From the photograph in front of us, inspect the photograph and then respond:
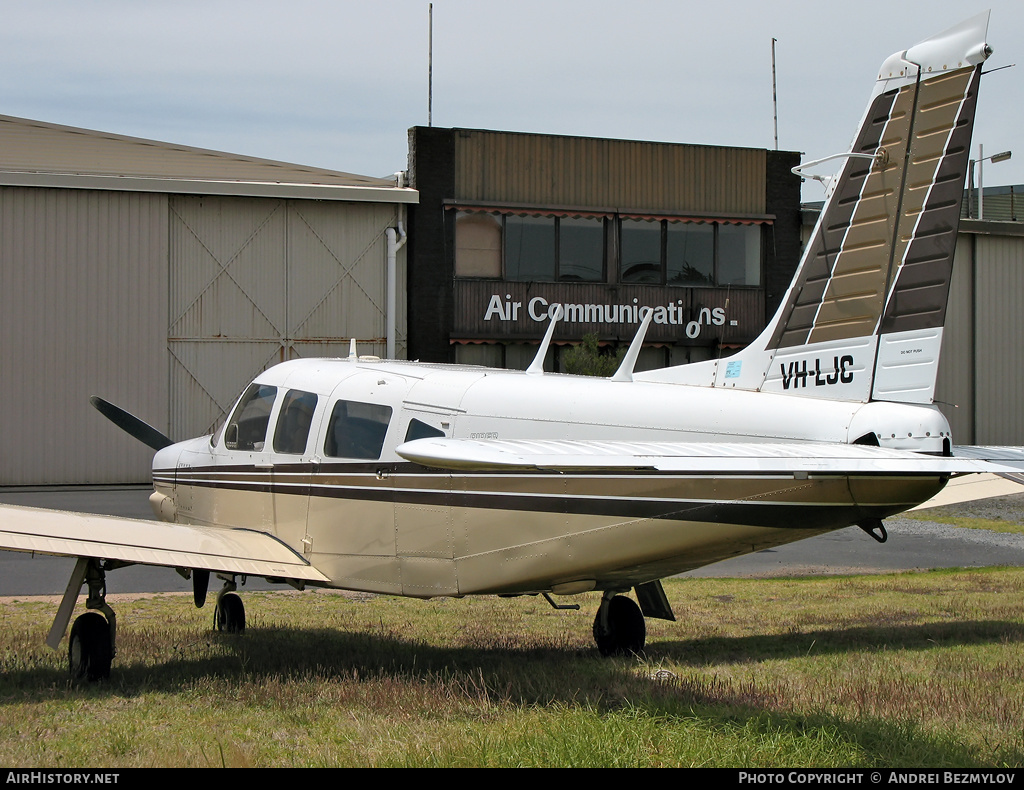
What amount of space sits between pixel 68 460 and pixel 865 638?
22034 millimetres

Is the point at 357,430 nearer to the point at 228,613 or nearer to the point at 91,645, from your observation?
the point at 91,645

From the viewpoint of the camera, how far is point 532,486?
7605 millimetres

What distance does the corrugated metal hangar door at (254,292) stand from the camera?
27.4 m

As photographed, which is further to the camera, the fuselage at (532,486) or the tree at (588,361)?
the tree at (588,361)

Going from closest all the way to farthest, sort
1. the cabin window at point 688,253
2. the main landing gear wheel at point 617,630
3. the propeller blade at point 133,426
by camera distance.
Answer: the main landing gear wheel at point 617,630
the propeller blade at point 133,426
the cabin window at point 688,253

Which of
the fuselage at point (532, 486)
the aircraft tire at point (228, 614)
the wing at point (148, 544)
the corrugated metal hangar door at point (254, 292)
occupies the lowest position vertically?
the aircraft tire at point (228, 614)

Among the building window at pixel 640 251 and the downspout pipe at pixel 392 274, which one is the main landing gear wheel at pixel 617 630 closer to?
the downspout pipe at pixel 392 274

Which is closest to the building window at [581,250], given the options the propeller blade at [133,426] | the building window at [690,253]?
the building window at [690,253]

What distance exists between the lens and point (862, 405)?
301 inches

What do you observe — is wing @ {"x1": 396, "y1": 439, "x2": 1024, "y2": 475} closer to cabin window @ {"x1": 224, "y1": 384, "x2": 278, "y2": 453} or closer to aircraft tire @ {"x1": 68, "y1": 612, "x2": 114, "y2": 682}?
aircraft tire @ {"x1": 68, "y1": 612, "x2": 114, "y2": 682}

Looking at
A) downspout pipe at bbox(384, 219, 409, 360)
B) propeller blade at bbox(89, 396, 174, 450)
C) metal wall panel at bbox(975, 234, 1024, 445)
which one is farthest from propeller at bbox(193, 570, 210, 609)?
metal wall panel at bbox(975, 234, 1024, 445)

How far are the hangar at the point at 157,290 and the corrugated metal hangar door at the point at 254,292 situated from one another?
1.4 inches

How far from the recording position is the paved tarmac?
14766 millimetres
